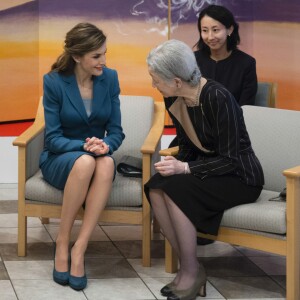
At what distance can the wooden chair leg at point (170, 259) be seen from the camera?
4848 mm

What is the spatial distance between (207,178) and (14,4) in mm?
3234

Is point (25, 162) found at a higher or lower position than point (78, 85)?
lower

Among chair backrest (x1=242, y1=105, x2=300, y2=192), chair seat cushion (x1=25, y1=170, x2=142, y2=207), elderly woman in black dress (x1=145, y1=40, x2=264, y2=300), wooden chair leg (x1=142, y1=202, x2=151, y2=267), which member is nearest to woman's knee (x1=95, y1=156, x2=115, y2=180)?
chair seat cushion (x1=25, y1=170, x2=142, y2=207)

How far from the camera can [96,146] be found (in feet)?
15.8

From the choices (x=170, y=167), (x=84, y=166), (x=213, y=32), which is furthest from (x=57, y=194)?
(x=213, y=32)

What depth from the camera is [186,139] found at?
4.67m

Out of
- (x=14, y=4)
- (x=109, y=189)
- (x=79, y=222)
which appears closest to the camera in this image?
(x=109, y=189)

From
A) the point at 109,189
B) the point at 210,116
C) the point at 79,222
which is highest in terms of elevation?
the point at 210,116

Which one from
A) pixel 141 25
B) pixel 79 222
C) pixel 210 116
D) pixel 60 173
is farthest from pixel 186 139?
pixel 141 25

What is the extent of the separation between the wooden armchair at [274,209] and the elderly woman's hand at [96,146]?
11.8 inches

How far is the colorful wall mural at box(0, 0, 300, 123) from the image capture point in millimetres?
7305

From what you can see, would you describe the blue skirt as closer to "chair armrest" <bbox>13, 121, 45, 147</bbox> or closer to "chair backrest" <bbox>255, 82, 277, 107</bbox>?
"chair armrest" <bbox>13, 121, 45, 147</bbox>

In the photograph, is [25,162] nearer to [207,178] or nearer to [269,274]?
[207,178]

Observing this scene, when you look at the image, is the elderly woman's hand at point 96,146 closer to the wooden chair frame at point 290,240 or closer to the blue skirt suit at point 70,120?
the blue skirt suit at point 70,120
